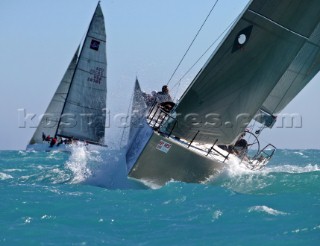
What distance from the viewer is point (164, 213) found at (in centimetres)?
798

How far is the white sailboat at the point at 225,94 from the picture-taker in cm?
1030

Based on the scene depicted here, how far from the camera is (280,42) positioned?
10.7 metres

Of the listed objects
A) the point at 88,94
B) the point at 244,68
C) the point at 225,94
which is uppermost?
the point at 244,68

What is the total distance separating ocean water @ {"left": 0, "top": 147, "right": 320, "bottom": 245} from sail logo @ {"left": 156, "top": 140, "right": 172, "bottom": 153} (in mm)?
624

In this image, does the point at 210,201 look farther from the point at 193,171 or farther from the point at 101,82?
the point at 101,82

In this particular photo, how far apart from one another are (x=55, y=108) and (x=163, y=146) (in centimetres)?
2151

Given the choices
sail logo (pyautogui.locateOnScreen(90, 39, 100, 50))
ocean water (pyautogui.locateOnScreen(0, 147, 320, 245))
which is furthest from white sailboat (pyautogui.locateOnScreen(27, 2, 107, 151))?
ocean water (pyautogui.locateOnScreen(0, 147, 320, 245))

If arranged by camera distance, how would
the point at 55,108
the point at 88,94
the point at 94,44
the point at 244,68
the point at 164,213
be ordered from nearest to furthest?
the point at 164,213, the point at 244,68, the point at 94,44, the point at 88,94, the point at 55,108

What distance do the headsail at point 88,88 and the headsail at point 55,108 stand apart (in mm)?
3896

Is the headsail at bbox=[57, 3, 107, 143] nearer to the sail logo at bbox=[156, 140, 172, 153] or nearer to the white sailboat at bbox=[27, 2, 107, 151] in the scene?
the white sailboat at bbox=[27, 2, 107, 151]

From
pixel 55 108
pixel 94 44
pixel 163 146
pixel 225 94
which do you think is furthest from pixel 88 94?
pixel 163 146

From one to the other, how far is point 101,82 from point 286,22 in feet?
49.5

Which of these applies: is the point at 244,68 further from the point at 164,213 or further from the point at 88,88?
the point at 88,88

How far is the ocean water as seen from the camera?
6.53 m
